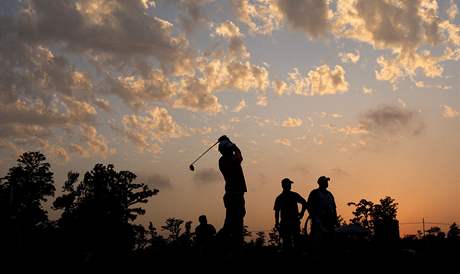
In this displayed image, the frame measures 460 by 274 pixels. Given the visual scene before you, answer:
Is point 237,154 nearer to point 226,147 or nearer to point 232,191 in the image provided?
point 226,147

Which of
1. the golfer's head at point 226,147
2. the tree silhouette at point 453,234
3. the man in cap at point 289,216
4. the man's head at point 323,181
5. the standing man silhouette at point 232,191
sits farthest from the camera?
the tree silhouette at point 453,234

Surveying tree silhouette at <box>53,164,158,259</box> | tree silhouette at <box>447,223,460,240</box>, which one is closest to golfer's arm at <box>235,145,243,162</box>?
tree silhouette at <box>447,223,460,240</box>

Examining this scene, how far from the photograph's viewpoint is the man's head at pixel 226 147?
11.6 metres

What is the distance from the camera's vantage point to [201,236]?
1265cm

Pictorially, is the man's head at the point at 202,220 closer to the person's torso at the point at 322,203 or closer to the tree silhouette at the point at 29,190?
the person's torso at the point at 322,203

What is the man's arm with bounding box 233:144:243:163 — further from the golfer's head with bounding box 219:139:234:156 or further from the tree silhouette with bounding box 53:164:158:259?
the tree silhouette with bounding box 53:164:158:259

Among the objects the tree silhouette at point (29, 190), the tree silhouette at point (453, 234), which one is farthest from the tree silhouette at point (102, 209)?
the tree silhouette at point (453, 234)

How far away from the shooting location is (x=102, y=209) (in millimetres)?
61812

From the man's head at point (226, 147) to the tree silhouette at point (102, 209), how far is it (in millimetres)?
43113

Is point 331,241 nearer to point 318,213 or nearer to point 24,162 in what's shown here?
point 318,213

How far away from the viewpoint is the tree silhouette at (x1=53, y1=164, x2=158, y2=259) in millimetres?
56941

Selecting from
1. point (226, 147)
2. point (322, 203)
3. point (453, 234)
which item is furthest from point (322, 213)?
point (453, 234)

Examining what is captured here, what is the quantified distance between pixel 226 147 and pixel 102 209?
174 feet

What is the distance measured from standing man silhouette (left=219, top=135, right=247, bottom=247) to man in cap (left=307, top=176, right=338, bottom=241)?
6.20 ft
